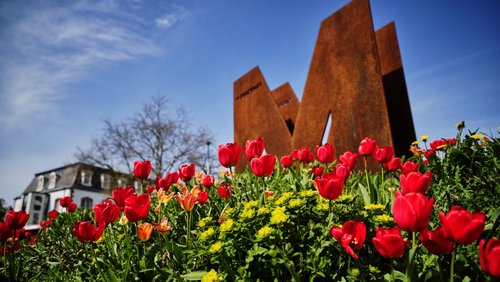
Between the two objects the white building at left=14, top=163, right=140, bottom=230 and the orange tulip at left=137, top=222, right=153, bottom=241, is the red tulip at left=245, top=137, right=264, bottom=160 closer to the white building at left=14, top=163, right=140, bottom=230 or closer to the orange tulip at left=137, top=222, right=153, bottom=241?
the orange tulip at left=137, top=222, right=153, bottom=241

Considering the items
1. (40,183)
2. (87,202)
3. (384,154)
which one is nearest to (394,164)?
(384,154)

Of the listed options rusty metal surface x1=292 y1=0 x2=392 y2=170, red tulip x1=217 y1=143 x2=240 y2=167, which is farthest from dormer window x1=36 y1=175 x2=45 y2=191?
red tulip x1=217 y1=143 x2=240 y2=167

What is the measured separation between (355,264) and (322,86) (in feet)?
15.2

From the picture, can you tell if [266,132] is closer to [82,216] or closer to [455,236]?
[82,216]

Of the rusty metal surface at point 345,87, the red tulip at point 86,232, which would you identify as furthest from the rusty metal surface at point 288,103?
the red tulip at point 86,232

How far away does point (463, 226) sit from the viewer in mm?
973

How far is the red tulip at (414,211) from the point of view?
1.06m

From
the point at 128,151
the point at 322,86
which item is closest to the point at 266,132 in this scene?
the point at 322,86

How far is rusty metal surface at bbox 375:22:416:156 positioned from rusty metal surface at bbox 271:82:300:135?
273cm

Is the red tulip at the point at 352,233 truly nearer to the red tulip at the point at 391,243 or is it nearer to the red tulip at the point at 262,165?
the red tulip at the point at 391,243

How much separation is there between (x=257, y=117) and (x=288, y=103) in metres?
1.87

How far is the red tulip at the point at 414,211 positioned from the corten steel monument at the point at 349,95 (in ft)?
11.7

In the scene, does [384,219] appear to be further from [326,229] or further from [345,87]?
[345,87]

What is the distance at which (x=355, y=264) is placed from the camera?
1.42 m
